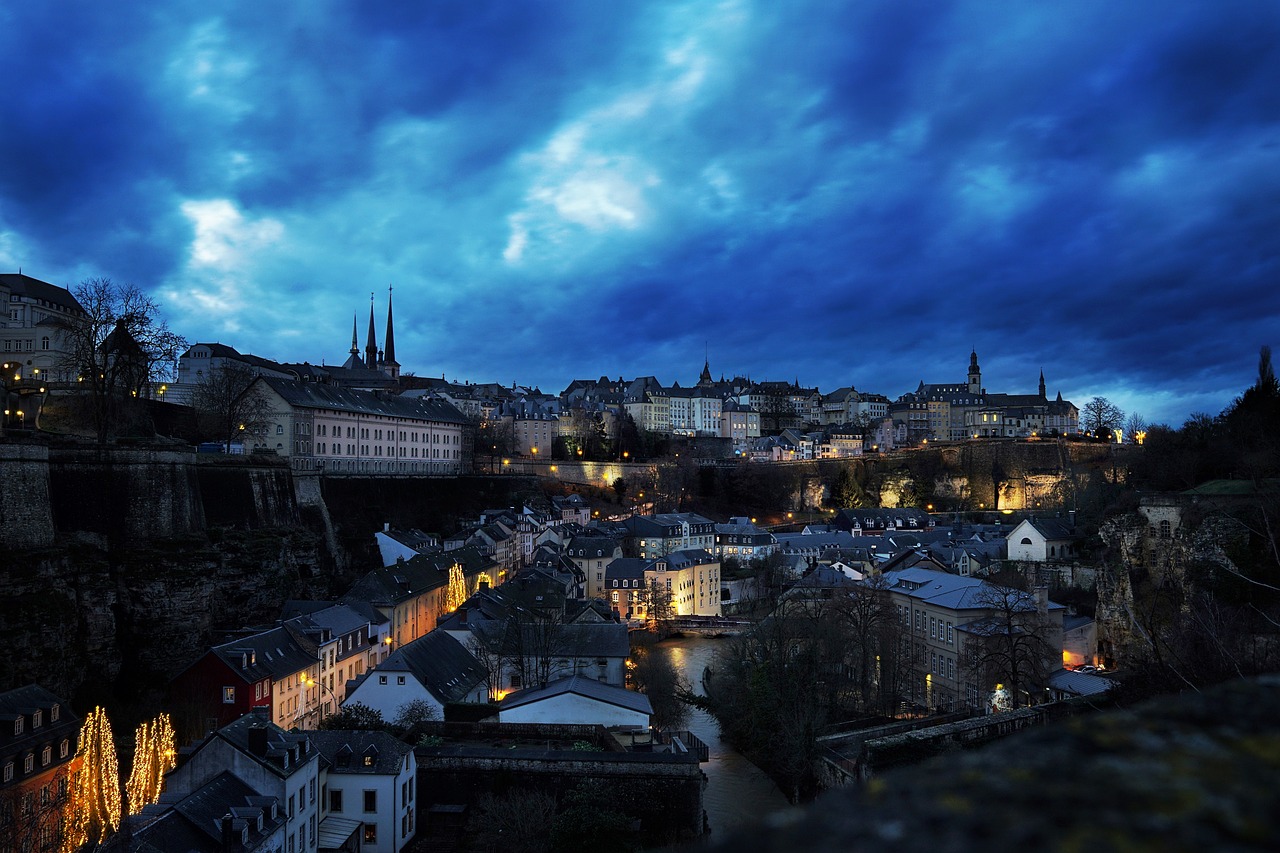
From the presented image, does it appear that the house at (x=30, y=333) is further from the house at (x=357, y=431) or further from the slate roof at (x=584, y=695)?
the slate roof at (x=584, y=695)

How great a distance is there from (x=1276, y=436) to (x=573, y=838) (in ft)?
106

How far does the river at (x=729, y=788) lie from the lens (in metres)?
23.8

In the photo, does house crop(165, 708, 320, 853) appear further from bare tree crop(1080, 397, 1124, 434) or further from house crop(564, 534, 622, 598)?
bare tree crop(1080, 397, 1124, 434)

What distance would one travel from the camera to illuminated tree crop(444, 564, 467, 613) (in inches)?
1832

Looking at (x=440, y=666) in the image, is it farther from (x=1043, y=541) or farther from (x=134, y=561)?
(x=1043, y=541)

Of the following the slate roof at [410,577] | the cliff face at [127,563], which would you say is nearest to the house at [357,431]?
the cliff face at [127,563]

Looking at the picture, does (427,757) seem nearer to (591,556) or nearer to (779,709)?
(779,709)

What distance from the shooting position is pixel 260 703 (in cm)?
2753

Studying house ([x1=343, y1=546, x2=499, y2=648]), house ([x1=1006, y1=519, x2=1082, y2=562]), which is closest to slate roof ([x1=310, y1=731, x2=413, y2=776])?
house ([x1=343, y1=546, x2=499, y2=648])

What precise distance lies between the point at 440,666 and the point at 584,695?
21.2ft

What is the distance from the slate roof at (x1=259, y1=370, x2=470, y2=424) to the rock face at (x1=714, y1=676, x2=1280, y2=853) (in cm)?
6076

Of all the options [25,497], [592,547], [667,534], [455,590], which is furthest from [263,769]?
[667,534]

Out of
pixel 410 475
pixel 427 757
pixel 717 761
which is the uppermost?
pixel 410 475

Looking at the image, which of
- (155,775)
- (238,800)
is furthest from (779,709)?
(155,775)
